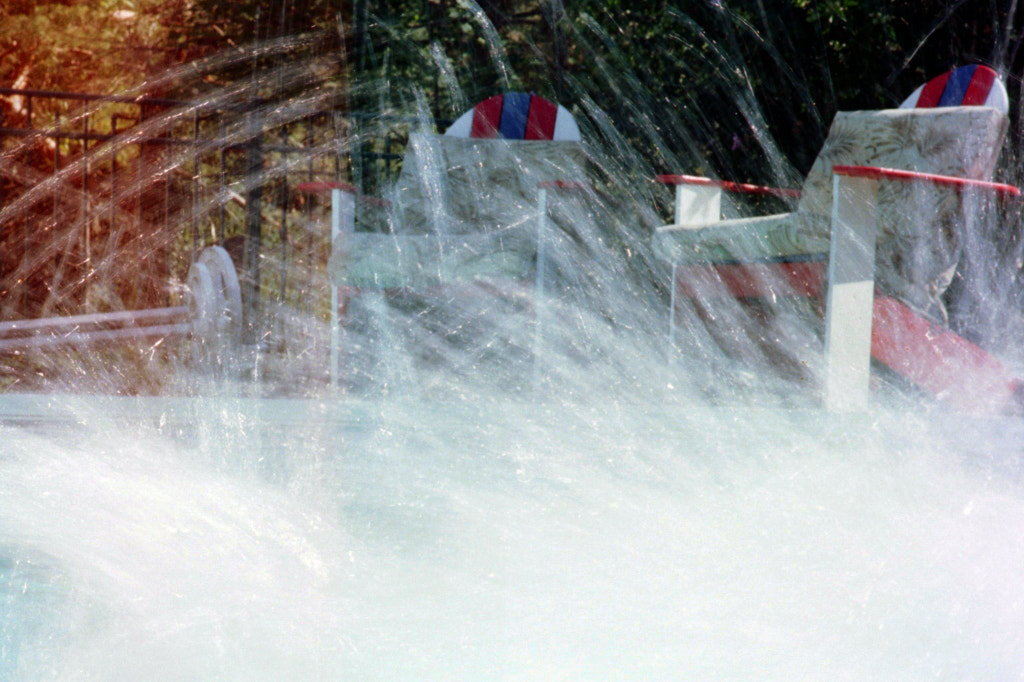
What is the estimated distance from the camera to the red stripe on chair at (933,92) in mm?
3876

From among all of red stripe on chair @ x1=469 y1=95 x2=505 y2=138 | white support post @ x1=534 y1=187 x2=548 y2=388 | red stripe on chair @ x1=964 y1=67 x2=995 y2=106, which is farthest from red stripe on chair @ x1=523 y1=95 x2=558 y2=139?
red stripe on chair @ x1=964 y1=67 x2=995 y2=106

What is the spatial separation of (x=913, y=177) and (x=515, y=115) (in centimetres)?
212

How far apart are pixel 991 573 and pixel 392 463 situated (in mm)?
1204

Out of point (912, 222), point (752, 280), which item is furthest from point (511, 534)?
point (752, 280)

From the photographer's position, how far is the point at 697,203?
12.7 feet

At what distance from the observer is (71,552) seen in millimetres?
1415

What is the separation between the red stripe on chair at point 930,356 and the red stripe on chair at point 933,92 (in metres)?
1.22

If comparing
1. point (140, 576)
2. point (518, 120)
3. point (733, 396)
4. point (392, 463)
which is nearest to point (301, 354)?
point (518, 120)

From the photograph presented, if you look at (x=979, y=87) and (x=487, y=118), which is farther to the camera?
(x=487, y=118)

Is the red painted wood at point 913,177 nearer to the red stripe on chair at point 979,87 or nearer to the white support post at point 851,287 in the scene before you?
the white support post at point 851,287

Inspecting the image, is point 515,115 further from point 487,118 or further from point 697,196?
point 697,196

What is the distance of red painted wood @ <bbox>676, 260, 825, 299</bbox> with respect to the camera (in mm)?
3162

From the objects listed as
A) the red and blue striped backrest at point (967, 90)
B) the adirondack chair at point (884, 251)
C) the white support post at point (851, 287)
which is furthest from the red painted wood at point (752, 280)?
the red and blue striped backrest at point (967, 90)

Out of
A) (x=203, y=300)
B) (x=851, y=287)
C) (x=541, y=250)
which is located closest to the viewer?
(x=851, y=287)
